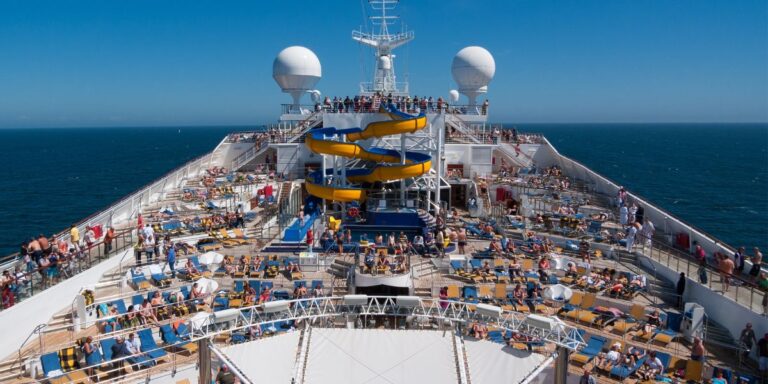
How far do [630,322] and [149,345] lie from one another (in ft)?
41.8

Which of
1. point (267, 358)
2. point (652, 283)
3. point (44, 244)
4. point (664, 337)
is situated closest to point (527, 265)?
point (652, 283)

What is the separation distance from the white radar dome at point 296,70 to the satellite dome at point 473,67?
10.6m

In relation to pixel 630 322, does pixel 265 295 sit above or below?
above

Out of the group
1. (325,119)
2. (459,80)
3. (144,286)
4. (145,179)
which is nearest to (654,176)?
(459,80)

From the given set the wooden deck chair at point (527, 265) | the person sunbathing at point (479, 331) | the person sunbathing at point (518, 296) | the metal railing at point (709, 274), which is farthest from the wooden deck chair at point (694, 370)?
the wooden deck chair at point (527, 265)

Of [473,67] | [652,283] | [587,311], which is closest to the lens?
[587,311]

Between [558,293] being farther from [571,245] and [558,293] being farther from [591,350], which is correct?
[571,245]

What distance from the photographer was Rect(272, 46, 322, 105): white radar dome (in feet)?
130

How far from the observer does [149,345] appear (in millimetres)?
13484

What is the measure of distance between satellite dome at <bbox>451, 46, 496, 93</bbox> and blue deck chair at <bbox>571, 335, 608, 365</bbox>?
30.0 metres

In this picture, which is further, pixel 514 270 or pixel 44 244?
pixel 514 270

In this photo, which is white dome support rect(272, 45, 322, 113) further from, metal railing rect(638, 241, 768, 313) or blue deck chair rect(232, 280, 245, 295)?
metal railing rect(638, 241, 768, 313)

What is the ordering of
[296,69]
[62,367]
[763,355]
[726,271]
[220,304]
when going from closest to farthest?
[62,367]
[763,355]
[220,304]
[726,271]
[296,69]

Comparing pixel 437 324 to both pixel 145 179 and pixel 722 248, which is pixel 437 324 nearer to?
pixel 722 248
